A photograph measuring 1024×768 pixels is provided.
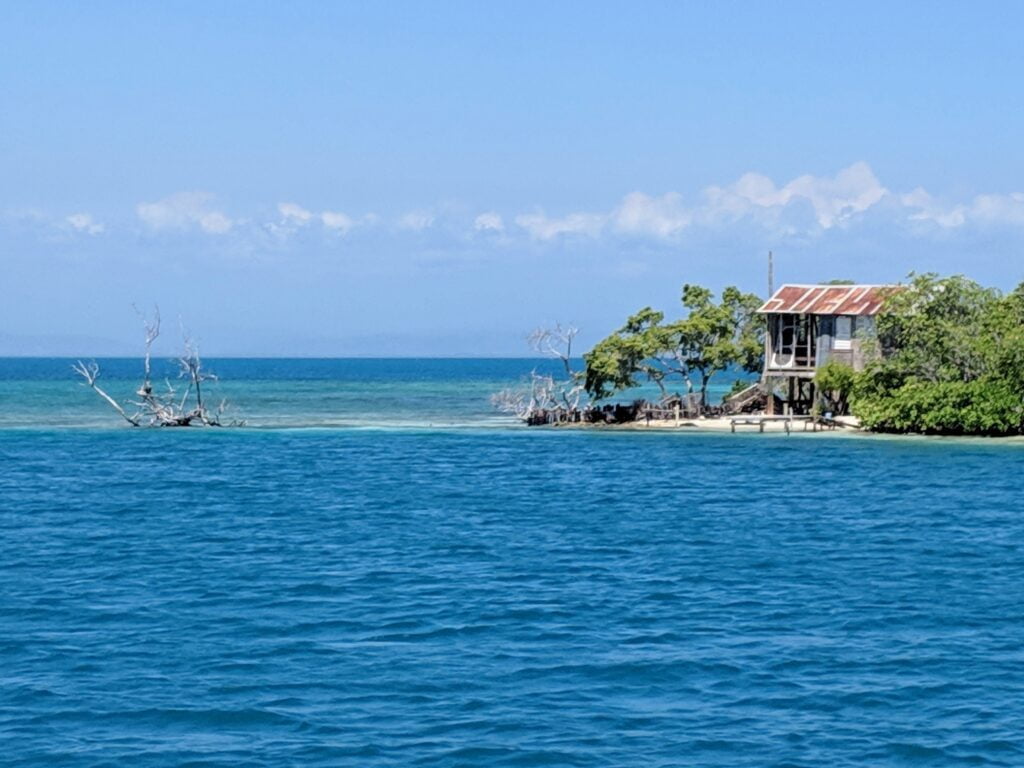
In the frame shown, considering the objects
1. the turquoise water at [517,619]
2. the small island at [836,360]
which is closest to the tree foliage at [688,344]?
the small island at [836,360]

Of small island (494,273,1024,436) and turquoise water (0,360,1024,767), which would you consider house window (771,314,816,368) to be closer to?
small island (494,273,1024,436)

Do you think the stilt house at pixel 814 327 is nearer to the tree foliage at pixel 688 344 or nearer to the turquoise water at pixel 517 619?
the tree foliage at pixel 688 344

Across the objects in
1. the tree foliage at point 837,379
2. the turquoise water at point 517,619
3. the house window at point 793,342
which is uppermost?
the house window at point 793,342

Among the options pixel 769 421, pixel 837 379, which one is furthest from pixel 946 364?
pixel 769 421

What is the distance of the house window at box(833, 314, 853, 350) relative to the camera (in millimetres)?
73750

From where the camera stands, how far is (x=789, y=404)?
77938 mm

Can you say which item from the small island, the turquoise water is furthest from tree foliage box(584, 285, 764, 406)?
the turquoise water

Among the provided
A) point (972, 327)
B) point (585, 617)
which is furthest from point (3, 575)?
point (972, 327)

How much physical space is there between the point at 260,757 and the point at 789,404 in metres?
60.8

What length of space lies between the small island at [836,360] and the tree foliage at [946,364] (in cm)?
6

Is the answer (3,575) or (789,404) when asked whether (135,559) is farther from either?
(789,404)

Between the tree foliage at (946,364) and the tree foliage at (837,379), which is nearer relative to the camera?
the tree foliage at (946,364)

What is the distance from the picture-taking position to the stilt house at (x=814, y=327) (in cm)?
7362

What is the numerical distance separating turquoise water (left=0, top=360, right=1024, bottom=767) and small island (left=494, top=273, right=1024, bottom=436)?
35.6ft
